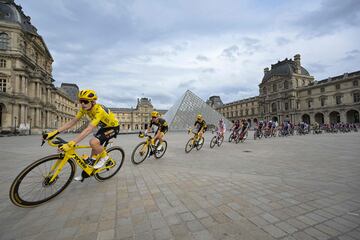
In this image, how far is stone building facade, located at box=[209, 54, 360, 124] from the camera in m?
47.2

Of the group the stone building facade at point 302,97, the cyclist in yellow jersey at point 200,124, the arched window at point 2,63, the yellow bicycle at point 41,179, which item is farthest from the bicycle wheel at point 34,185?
the stone building facade at point 302,97

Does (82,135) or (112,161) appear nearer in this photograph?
(82,135)

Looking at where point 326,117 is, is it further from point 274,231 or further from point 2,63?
point 2,63

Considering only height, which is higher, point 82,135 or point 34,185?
point 82,135

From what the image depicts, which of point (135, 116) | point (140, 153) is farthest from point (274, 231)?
point (135, 116)

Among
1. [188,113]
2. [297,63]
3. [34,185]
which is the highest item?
[297,63]

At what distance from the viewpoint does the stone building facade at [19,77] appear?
31.1 meters

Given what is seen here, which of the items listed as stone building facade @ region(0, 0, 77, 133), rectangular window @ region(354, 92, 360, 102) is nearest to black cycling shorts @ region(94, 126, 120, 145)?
stone building facade @ region(0, 0, 77, 133)

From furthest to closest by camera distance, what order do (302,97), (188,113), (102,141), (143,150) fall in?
(302,97) < (188,113) < (143,150) < (102,141)

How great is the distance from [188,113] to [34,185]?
32707 millimetres

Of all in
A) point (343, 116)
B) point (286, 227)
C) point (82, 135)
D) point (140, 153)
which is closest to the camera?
point (286, 227)

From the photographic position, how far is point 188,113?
35.2 m

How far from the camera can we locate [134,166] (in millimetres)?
5434

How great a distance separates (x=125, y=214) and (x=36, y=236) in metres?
0.98
